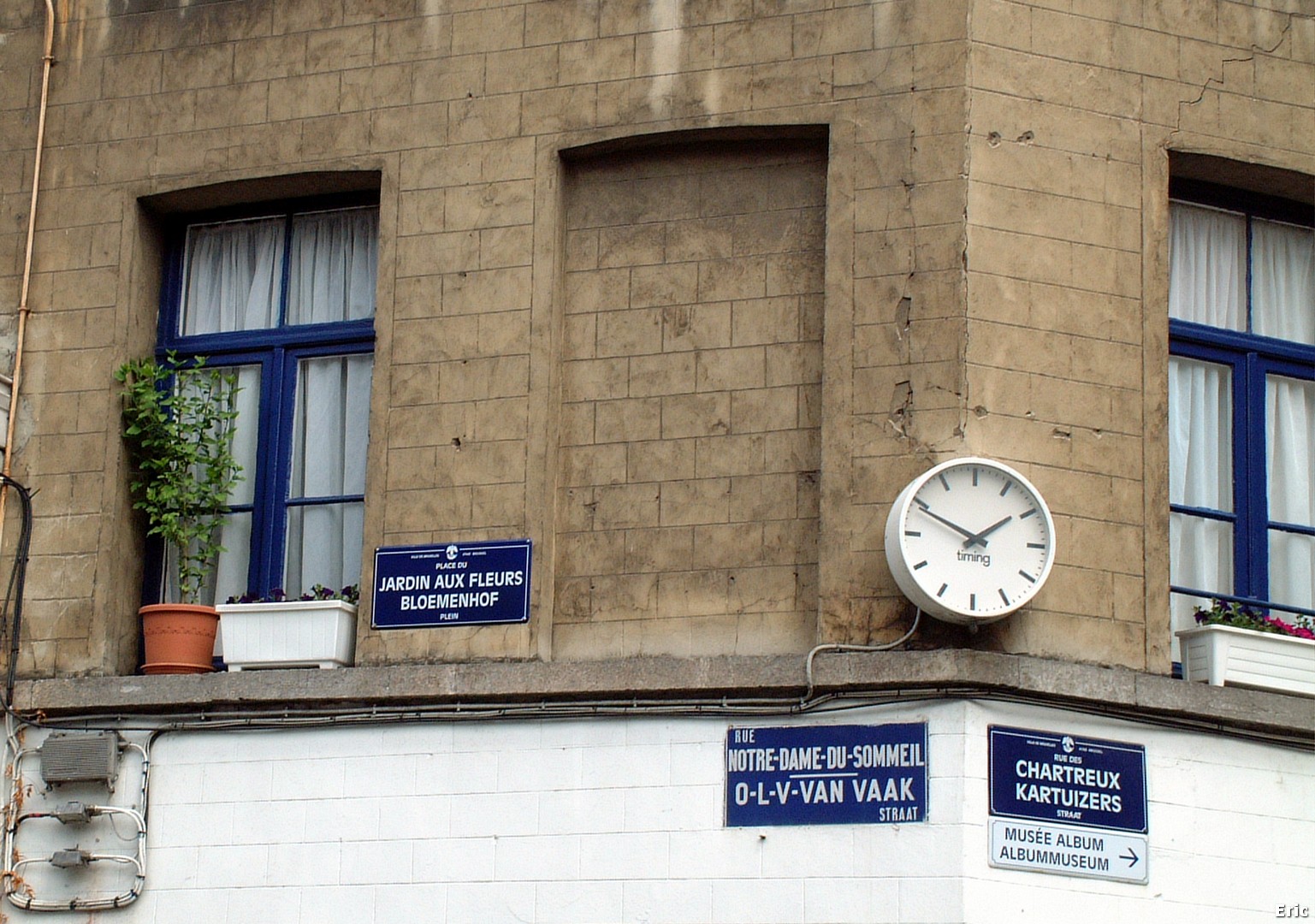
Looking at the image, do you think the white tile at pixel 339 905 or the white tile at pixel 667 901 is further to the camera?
the white tile at pixel 339 905

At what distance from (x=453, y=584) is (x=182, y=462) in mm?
2089

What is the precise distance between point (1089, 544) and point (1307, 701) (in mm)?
1496

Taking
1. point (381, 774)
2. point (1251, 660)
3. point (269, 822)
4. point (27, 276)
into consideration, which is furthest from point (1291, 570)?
point (27, 276)

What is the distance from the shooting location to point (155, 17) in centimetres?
1357

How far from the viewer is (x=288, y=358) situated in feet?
43.7

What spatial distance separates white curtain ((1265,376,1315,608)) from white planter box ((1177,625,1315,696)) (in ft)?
2.66

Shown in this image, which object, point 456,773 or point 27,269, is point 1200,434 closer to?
point 456,773

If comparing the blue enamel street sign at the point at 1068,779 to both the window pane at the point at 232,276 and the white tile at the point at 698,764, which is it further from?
the window pane at the point at 232,276

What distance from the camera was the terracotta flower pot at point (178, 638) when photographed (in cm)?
1245

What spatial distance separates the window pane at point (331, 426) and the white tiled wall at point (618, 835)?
175 cm

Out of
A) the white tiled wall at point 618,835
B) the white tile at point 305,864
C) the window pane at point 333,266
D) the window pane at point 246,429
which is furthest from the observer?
the window pane at point 333,266

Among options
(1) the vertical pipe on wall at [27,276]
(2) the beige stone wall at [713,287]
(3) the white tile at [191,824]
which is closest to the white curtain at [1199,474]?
(2) the beige stone wall at [713,287]

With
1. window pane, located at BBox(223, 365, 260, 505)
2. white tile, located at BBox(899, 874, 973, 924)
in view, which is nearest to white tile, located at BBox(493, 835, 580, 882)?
white tile, located at BBox(899, 874, 973, 924)

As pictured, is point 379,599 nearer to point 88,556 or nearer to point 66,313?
point 88,556
